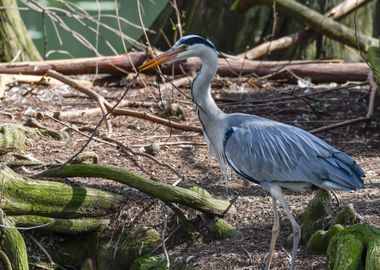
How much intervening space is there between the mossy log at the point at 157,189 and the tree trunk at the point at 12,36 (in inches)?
143

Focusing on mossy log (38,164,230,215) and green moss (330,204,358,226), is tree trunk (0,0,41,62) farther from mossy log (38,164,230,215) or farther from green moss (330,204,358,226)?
green moss (330,204,358,226)

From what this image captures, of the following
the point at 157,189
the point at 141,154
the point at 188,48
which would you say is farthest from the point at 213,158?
the point at 188,48

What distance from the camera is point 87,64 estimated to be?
9.09 m

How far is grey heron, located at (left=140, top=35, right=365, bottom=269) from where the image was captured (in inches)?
199

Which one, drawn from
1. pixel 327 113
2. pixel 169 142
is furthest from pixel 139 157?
pixel 327 113

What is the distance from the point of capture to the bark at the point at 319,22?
31.8 feet

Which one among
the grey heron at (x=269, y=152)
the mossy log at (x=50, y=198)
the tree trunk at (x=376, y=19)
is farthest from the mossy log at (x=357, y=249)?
the tree trunk at (x=376, y=19)

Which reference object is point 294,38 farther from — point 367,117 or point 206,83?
point 206,83

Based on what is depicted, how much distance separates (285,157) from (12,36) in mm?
5000

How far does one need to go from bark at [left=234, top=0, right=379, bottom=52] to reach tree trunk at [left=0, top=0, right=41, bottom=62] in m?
2.49

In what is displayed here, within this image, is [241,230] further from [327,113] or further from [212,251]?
[327,113]

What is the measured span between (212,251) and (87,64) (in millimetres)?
4102

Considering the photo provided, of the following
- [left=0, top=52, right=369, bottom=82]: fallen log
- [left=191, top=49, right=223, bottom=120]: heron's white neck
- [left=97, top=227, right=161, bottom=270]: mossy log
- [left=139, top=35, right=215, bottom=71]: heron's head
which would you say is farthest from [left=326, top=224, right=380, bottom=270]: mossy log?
[left=0, top=52, right=369, bottom=82]: fallen log

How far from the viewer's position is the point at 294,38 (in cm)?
1019
